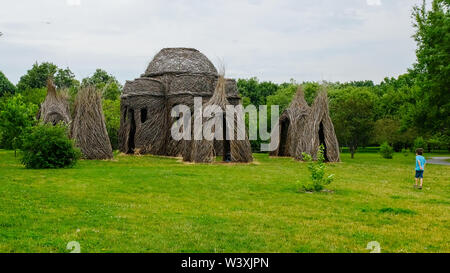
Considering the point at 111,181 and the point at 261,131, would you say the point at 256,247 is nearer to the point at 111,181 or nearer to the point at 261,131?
the point at 111,181

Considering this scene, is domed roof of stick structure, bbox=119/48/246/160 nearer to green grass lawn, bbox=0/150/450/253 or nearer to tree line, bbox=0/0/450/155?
tree line, bbox=0/0/450/155

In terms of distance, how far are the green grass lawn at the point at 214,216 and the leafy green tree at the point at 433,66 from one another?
12388mm

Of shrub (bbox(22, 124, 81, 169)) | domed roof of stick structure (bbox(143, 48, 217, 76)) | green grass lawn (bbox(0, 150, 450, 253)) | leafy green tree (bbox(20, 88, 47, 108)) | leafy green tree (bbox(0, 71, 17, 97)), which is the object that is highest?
leafy green tree (bbox(0, 71, 17, 97))

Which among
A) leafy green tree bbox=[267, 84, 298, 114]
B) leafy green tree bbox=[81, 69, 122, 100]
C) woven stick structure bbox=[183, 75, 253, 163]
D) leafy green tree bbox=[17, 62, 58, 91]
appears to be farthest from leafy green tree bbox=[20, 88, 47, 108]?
woven stick structure bbox=[183, 75, 253, 163]

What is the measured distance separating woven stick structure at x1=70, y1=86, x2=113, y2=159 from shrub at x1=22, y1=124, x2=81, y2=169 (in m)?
3.64

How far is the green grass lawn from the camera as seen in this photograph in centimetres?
570

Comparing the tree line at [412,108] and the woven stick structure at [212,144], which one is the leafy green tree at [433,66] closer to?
the tree line at [412,108]

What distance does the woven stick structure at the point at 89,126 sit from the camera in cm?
2042

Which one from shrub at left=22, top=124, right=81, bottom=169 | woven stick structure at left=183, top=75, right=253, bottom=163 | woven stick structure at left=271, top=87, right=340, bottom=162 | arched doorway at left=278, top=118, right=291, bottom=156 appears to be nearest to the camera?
shrub at left=22, top=124, right=81, bottom=169

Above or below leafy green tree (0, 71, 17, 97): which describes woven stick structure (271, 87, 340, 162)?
below

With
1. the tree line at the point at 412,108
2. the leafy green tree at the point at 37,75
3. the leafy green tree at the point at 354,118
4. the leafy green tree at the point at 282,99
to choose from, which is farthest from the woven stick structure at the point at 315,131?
the leafy green tree at the point at 37,75

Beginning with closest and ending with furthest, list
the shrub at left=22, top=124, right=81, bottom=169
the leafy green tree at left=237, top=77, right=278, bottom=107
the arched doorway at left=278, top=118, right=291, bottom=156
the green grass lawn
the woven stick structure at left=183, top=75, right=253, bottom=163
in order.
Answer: the green grass lawn, the shrub at left=22, top=124, right=81, bottom=169, the woven stick structure at left=183, top=75, right=253, bottom=163, the arched doorway at left=278, top=118, right=291, bottom=156, the leafy green tree at left=237, top=77, right=278, bottom=107
